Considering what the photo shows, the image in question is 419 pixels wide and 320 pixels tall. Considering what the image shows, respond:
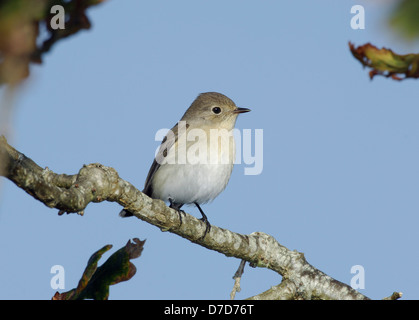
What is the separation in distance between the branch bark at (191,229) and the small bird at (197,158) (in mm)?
1322

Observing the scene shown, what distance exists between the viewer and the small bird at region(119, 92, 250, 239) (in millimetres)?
6957

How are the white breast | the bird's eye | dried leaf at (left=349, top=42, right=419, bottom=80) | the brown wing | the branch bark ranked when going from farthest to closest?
the bird's eye
the brown wing
the white breast
the branch bark
dried leaf at (left=349, top=42, right=419, bottom=80)

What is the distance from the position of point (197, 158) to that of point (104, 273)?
4181 millimetres

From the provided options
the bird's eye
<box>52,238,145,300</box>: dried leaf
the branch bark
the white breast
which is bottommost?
<box>52,238,145,300</box>: dried leaf

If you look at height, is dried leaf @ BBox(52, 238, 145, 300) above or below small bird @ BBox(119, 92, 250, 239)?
below

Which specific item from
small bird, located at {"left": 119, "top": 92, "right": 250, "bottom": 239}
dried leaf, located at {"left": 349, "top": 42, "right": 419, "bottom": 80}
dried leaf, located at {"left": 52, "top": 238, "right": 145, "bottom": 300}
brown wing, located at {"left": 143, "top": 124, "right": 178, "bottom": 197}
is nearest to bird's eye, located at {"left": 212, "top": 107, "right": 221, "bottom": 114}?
small bird, located at {"left": 119, "top": 92, "right": 250, "bottom": 239}

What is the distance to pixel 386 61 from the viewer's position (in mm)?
1317

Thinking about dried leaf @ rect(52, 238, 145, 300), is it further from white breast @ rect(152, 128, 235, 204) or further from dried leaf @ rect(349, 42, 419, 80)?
white breast @ rect(152, 128, 235, 204)

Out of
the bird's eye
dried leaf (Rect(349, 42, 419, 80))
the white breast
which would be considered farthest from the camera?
the bird's eye

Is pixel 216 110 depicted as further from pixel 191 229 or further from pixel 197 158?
pixel 191 229

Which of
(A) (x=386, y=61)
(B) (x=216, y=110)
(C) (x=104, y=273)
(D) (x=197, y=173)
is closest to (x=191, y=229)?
(D) (x=197, y=173)

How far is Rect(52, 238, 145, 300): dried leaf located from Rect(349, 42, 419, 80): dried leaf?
2009 millimetres
